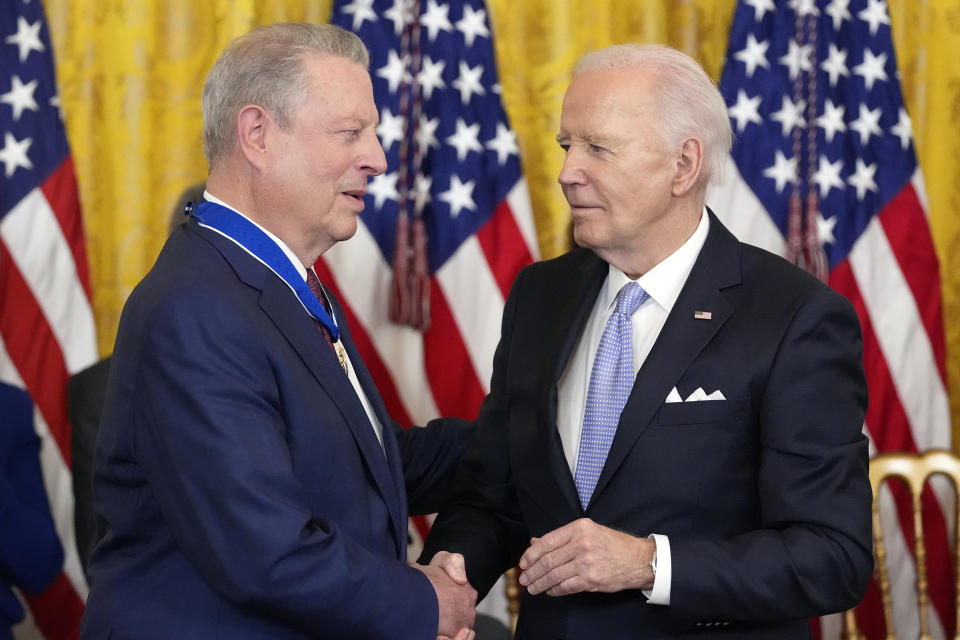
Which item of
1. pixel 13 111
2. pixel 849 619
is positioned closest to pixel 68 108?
pixel 13 111

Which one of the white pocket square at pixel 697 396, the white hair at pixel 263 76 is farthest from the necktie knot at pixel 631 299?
the white hair at pixel 263 76

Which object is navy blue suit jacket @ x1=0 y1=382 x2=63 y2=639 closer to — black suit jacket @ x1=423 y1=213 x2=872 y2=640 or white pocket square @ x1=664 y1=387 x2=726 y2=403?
black suit jacket @ x1=423 y1=213 x2=872 y2=640

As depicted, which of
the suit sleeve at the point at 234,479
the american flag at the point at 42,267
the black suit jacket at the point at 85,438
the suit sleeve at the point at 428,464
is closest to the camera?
the suit sleeve at the point at 234,479

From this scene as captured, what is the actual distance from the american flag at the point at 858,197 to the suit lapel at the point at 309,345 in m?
2.21

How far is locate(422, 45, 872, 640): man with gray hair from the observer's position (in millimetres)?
1927

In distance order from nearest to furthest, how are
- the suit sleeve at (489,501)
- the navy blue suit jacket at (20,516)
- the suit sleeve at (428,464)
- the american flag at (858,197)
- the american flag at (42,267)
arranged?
the suit sleeve at (489,501), the suit sleeve at (428,464), the navy blue suit jacket at (20,516), the american flag at (42,267), the american flag at (858,197)

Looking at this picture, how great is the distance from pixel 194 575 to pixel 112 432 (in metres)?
0.26

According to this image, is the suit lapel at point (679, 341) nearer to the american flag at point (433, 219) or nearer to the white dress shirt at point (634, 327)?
the white dress shirt at point (634, 327)

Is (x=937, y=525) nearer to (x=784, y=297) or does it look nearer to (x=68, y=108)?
(x=784, y=297)

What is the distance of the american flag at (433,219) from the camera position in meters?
3.66

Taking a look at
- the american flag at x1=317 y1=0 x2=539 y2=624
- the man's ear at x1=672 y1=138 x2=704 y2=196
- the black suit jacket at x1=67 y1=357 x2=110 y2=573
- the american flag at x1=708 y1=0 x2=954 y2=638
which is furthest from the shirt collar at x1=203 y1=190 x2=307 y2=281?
the american flag at x1=708 y1=0 x2=954 y2=638

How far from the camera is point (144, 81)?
360 cm

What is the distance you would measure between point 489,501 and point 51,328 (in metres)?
1.77

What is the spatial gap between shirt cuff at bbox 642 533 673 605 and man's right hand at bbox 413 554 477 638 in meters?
0.32
